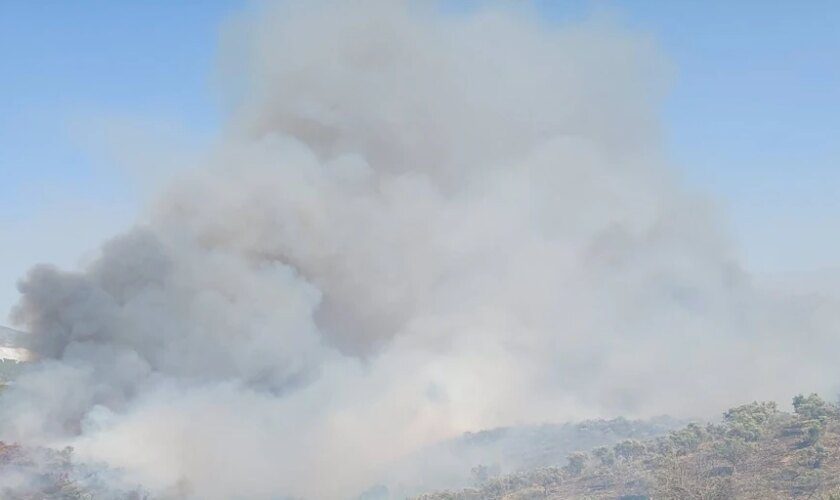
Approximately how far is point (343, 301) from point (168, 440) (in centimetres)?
1873

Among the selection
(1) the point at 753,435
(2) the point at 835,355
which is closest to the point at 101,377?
(1) the point at 753,435

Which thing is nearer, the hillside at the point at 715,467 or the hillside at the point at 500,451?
the hillside at the point at 715,467

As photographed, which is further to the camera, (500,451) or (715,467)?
(500,451)

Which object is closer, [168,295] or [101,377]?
[101,377]

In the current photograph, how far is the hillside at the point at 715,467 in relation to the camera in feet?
82.2

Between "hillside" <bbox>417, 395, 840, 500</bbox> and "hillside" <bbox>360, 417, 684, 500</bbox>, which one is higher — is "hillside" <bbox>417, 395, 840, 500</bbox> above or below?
below

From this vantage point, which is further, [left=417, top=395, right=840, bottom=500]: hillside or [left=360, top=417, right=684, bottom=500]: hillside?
[left=360, top=417, right=684, bottom=500]: hillside

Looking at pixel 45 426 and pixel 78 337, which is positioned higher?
pixel 78 337

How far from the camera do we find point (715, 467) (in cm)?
2825

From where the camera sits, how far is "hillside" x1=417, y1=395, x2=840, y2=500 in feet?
82.2

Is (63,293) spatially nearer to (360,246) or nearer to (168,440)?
(168,440)

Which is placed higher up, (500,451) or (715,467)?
(500,451)

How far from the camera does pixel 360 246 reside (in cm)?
5100

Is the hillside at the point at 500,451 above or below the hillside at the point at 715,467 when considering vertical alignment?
above
